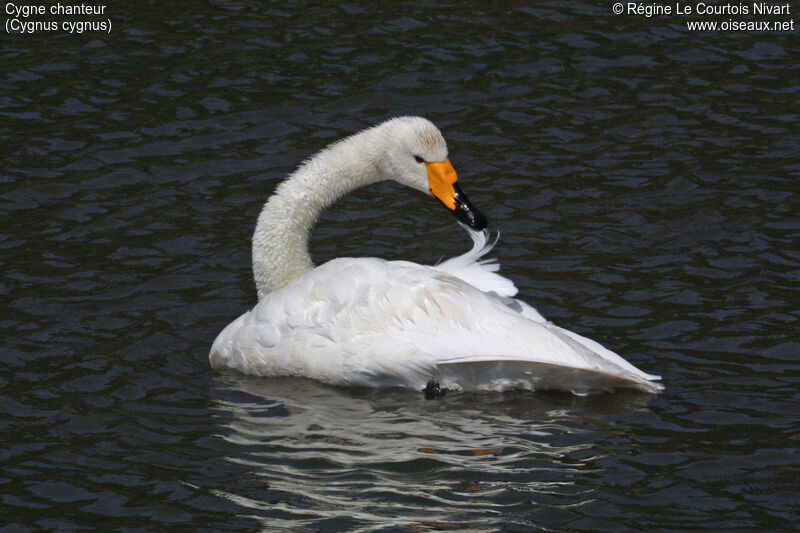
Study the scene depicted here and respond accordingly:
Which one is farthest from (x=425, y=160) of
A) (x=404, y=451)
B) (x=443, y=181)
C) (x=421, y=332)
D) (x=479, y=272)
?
(x=404, y=451)

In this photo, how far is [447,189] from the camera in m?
8.84

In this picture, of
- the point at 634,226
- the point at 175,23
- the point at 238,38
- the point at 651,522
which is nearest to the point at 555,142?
the point at 634,226

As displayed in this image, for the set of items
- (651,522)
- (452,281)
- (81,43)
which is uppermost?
(81,43)

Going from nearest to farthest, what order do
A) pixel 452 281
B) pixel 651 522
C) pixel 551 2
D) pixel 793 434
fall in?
pixel 651 522 → pixel 793 434 → pixel 452 281 → pixel 551 2

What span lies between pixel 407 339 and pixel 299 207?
6.29 ft

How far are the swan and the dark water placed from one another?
0.15 meters

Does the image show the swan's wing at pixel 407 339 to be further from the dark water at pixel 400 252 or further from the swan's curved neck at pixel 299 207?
the swan's curved neck at pixel 299 207

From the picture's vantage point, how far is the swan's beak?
8.76 meters

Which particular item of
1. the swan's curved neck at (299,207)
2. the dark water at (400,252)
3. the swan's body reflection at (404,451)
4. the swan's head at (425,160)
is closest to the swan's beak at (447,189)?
the swan's head at (425,160)

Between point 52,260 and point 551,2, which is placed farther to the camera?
point 551,2

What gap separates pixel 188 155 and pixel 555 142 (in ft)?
10.8

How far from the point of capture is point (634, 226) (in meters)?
10.2

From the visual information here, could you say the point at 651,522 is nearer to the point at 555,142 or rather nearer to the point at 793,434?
the point at 793,434

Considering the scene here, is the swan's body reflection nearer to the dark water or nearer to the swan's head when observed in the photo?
the dark water
